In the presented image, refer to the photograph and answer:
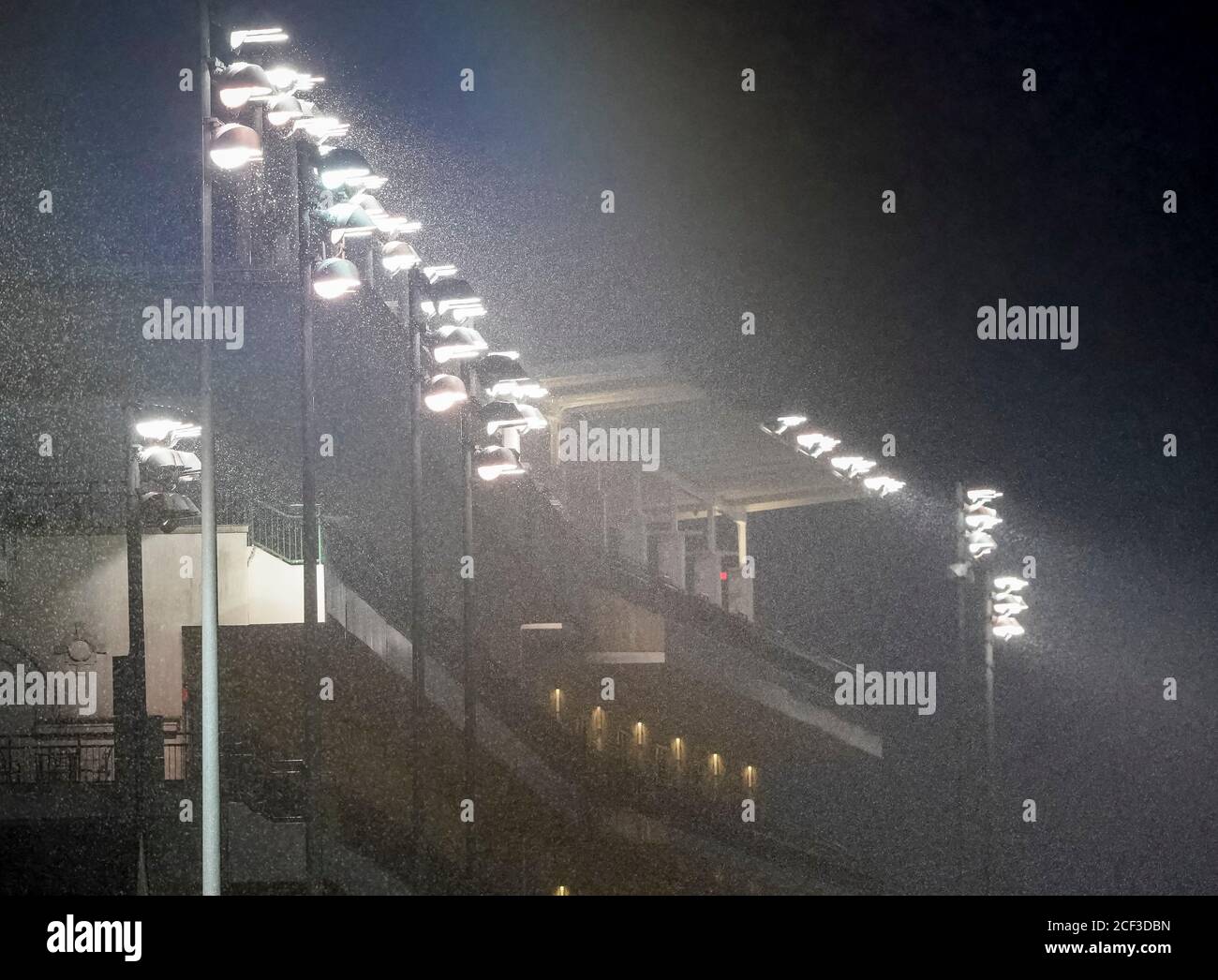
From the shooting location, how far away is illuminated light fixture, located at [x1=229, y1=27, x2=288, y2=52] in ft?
29.2

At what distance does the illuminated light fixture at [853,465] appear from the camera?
65.5ft

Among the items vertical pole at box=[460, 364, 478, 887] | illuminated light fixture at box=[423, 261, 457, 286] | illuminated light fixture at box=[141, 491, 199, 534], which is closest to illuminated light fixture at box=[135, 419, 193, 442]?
illuminated light fixture at box=[141, 491, 199, 534]

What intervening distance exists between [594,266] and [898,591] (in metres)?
14.9

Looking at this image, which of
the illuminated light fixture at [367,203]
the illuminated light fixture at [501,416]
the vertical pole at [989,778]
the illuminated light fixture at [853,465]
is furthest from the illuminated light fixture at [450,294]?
the illuminated light fixture at [853,465]

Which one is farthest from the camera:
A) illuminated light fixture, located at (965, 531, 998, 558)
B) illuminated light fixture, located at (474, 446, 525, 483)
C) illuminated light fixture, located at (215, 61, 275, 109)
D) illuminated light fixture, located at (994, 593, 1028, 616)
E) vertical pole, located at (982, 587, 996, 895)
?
illuminated light fixture, located at (994, 593, 1028, 616)

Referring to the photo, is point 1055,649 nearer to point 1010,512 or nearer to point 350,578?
point 1010,512

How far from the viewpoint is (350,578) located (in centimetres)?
1614

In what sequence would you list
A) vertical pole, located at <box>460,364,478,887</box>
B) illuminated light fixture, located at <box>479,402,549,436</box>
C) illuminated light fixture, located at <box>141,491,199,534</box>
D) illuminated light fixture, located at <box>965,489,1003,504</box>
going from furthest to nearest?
1. illuminated light fixture, located at <box>965,489,1003,504</box>
2. vertical pole, located at <box>460,364,478,887</box>
3. illuminated light fixture, located at <box>479,402,549,436</box>
4. illuminated light fixture, located at <box>141,491,199,534</box>

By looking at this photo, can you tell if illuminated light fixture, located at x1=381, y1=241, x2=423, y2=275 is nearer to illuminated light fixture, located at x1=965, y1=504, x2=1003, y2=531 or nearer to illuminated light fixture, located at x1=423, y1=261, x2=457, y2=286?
illuminated light fixture, located at x1=423, y1=261, x2=457, y2=286

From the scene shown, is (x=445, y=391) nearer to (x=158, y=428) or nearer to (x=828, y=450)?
(x=158, y=428)

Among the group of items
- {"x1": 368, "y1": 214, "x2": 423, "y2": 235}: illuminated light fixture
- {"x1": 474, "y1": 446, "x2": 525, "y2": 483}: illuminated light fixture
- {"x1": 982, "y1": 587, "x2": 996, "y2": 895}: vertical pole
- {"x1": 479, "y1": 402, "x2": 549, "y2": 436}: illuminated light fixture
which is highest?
{"x1": 368, "y1": 214, "x2": 423, "y2": 235}: illuminated light fixture

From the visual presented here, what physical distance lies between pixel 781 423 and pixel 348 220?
11593mm

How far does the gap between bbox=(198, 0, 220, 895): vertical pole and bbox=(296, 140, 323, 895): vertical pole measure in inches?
25.9
